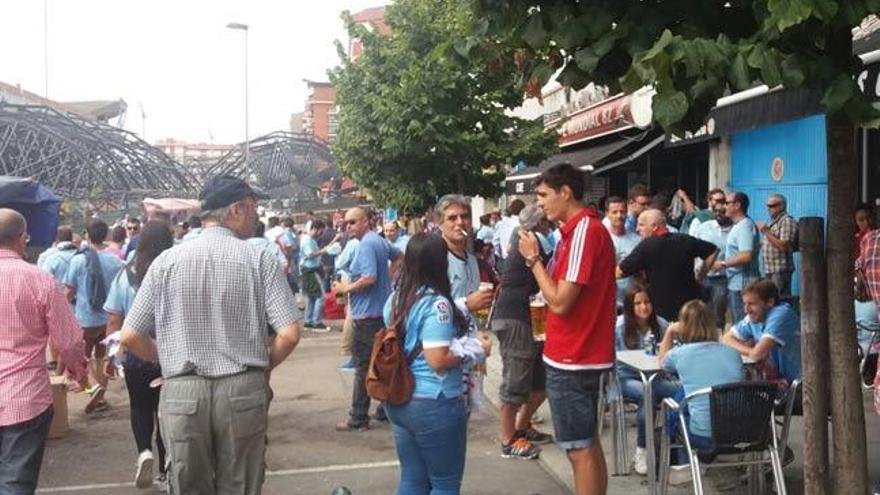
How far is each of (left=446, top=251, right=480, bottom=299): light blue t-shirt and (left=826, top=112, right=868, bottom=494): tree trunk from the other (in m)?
3.28

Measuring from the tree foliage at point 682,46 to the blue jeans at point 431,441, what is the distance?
4.84ft

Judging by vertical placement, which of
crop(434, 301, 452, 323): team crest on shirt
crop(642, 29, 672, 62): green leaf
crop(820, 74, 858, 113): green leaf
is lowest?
crop(434, 301, 452, 323): team crest on shirt

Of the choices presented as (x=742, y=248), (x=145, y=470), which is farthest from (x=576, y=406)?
(x=742, y=248)

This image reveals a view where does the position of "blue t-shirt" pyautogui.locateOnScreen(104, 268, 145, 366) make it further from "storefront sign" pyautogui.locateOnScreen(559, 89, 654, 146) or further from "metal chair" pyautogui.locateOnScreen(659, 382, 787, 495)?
"storefront sign" pyautogui.locateOnScreen(559, 89, 654, 146)

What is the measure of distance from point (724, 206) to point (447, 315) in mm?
6730

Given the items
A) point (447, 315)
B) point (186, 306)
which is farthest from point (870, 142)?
point (186, 306)

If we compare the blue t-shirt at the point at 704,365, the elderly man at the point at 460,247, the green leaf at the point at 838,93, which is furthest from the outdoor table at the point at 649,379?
the green leaf at the point at 838,93

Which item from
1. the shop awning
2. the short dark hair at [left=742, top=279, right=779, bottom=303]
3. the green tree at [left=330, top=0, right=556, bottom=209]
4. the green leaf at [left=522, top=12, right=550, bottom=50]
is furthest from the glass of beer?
the shop awning

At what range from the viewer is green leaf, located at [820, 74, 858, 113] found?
313 centimetres

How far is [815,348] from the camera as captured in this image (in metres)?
4.00

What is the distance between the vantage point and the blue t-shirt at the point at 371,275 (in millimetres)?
7910

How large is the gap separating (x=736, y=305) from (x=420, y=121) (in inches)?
269

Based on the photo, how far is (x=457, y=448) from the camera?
4.44 metres

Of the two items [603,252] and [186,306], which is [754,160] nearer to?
[603,252]
